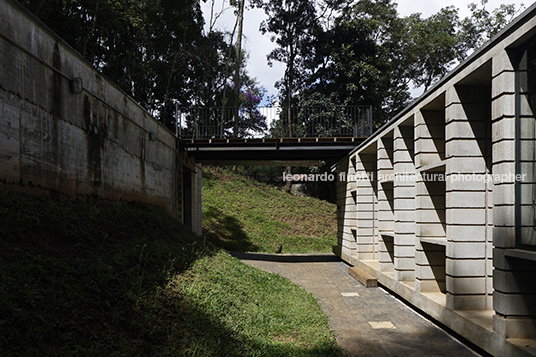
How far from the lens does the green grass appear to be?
1925 centimetres

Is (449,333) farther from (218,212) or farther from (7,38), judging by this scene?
(218,212)

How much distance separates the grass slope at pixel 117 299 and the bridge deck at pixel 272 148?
6.78 m

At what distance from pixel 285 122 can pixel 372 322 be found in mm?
19351

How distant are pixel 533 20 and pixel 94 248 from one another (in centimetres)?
606

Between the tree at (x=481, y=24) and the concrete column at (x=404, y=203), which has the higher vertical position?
the tree at (x=481, y=24)

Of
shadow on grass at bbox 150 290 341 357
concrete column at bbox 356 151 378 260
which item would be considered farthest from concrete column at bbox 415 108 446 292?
concrete column at bbox 356 151 378 260

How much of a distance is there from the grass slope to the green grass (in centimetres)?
1203

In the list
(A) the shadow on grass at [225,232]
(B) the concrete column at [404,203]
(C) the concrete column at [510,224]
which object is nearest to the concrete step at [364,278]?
(B) the concrete column at [404,203]

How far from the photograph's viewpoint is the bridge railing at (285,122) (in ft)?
46.0

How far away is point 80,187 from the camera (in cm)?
623

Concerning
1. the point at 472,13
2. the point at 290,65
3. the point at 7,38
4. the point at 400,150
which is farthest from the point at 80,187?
the point at 472,13

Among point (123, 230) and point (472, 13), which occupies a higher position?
point (472, 13)

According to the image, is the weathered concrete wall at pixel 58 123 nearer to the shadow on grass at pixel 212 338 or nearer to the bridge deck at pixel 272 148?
the shadow on grass at pixel 212 338

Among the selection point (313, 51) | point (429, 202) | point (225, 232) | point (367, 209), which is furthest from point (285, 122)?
point (429, 202)
